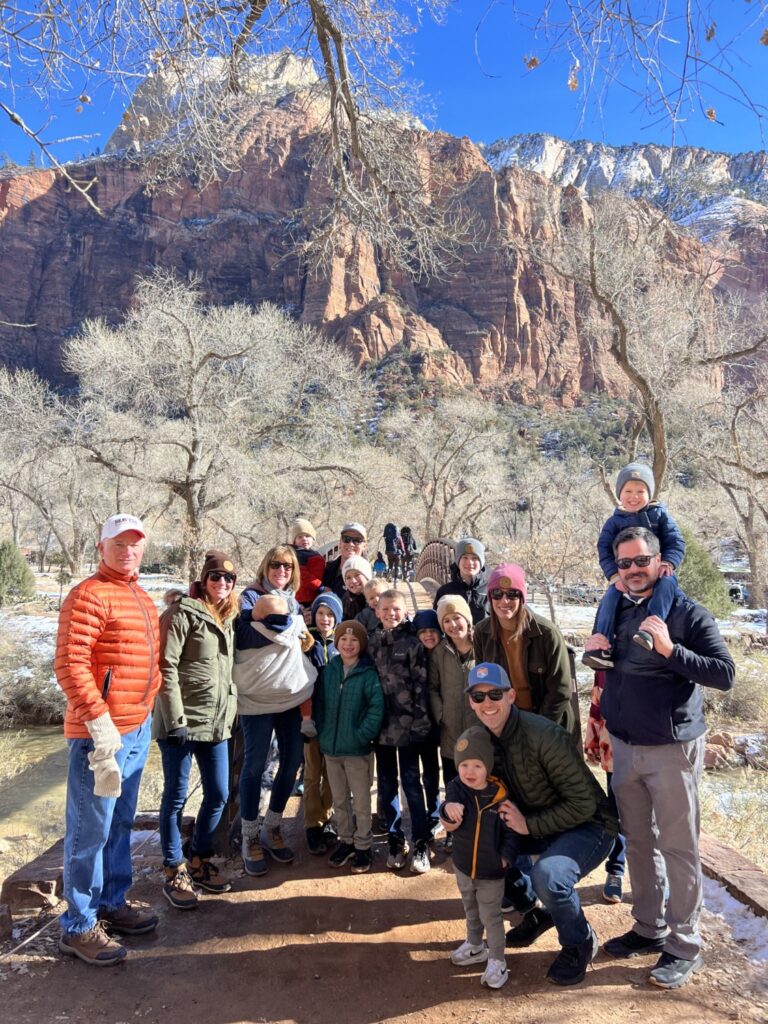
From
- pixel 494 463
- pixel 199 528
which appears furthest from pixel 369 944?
pixel 494 463

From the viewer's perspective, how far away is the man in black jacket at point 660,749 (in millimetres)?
2623

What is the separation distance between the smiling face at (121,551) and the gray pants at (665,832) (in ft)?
8.13

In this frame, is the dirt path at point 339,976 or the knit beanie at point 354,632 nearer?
the dirt path at point 339,976

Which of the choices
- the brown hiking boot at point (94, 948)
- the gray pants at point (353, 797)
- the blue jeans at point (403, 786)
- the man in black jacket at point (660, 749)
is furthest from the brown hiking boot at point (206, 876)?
the man in black jacket at point (660, 749)

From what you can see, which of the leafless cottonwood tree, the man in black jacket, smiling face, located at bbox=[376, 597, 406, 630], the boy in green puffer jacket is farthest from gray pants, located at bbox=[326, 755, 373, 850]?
the leafless cottonwood tree

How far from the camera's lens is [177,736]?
316 centimetres

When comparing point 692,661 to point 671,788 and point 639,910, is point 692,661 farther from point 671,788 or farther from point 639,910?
point 639,910

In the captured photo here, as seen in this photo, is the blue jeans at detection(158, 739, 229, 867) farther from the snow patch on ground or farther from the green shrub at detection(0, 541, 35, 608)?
the green shrub at detection(0, 541, 35, 608)

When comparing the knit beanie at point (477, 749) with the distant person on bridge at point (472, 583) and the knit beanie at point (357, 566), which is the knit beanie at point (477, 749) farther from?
the knit beanie at point (357, 566)

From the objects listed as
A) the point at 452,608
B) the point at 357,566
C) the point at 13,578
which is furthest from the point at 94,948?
the point at 13,578

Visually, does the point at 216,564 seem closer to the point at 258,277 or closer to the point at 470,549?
the point at 470,549

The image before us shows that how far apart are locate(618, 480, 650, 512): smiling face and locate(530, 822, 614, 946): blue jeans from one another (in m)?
1.83

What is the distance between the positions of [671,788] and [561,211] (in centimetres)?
1405

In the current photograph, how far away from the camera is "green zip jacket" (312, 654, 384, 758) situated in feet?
11.8
